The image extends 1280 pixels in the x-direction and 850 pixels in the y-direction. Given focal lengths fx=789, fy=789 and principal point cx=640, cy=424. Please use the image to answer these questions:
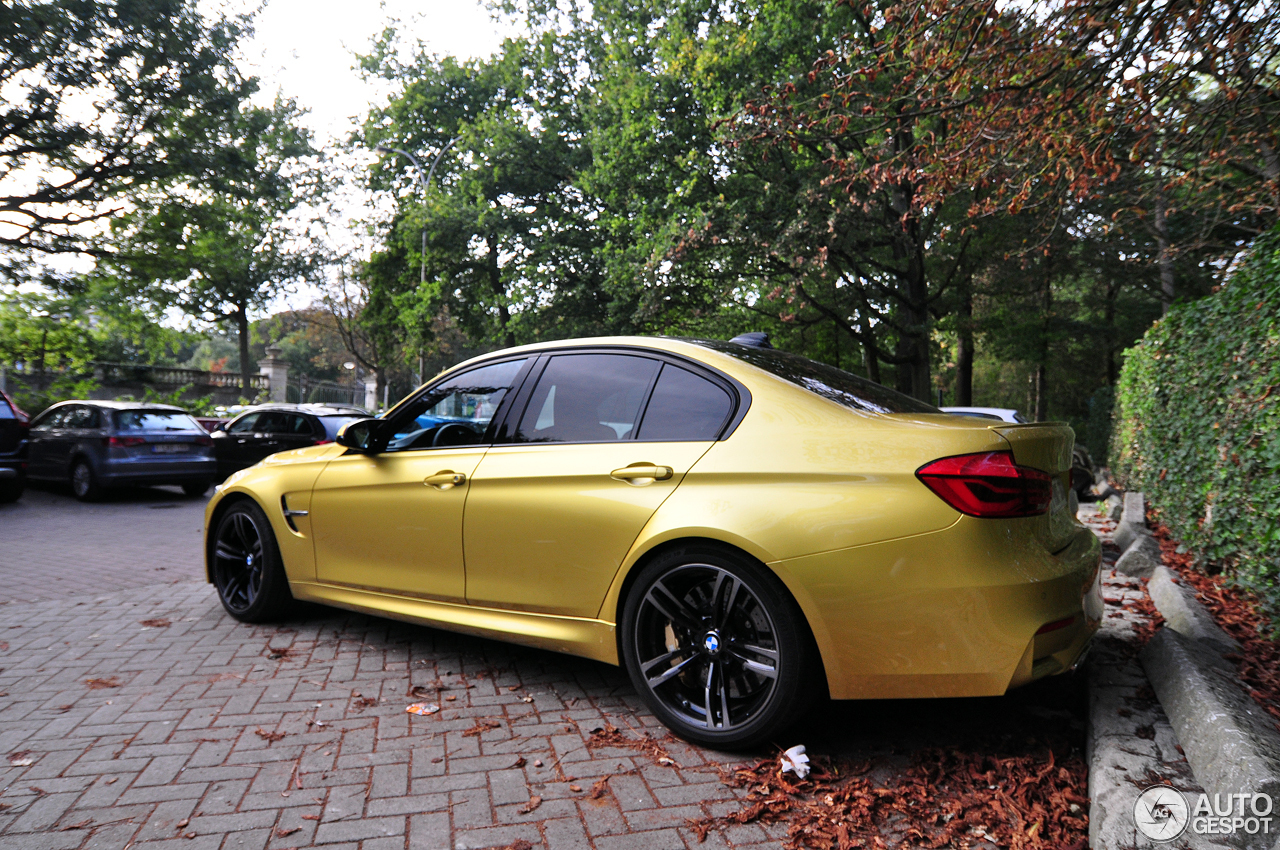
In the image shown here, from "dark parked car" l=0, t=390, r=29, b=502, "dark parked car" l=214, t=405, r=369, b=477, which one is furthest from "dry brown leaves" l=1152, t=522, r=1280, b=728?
"dark parked car" l=0, t=390, r=29, b=502

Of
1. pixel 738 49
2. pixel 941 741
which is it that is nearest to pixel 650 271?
pixel 738 49

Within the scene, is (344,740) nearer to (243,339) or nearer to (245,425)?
(245,425)

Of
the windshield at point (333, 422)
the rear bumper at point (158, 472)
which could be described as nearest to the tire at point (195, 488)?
the rear bumper at point (158, 472)

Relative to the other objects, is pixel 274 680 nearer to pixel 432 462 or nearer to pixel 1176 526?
pixel 432 462

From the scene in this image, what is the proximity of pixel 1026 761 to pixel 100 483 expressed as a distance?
1264 cm

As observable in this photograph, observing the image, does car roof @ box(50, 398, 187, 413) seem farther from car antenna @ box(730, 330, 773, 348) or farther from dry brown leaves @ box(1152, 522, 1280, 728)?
dry brown leaves @ box(1152, 522, 1280, 728)

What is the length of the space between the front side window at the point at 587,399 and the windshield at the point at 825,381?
0.36 m

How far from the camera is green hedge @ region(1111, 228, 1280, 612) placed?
4090mm

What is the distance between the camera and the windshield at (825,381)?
3227 mm

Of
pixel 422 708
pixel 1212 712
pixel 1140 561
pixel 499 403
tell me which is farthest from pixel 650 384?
pixel 1140 561

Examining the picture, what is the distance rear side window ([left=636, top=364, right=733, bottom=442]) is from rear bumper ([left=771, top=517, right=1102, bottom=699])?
696 millimetres

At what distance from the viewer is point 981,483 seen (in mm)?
2641

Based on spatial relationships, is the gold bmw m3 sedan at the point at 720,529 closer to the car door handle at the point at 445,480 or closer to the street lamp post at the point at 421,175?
the car door handle at the point at 445,480

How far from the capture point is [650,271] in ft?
57.1
